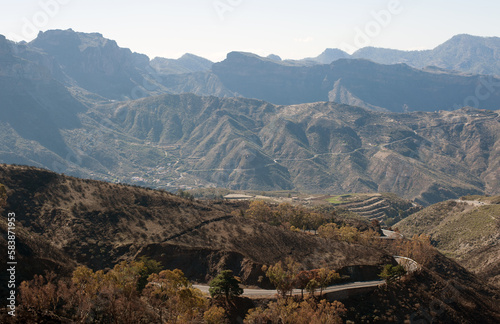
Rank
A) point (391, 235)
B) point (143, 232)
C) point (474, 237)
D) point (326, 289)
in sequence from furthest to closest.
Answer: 1. point (474, 237)
2. point (391, 235)
3. point (143, 232)
4. point (326, 289)

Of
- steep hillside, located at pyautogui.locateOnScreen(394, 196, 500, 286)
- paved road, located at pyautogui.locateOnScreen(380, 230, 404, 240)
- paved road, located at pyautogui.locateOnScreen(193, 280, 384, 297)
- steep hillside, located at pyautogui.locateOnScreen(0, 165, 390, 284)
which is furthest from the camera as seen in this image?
paved road, located at pyautogui.locateOnScreen(380, 230, 404, 240)

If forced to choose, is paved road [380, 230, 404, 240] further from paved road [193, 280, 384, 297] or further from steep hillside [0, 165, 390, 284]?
paved road [193, 280, 384, 297]

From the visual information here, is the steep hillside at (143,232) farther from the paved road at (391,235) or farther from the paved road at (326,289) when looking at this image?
the paved road at (391,235)

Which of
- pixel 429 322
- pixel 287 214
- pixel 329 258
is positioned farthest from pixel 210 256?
pixel 287 214

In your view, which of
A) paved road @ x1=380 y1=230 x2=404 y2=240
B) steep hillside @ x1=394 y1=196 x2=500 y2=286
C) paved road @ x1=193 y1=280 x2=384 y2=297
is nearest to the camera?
paved road @ x1=193 y1=280 x2=384 y2=297

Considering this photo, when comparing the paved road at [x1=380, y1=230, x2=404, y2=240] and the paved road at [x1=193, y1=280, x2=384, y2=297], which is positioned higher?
the paved road at [x1=193, y1=280, x2=384, y2=297]

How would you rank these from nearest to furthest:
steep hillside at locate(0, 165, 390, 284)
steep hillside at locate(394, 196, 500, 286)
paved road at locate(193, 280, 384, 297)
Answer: paved road at locate(193, 280, 384, 297), steep hillside at locate(0, 165, 390, 284), steep hillside at locate(394, 196, 500, 286)

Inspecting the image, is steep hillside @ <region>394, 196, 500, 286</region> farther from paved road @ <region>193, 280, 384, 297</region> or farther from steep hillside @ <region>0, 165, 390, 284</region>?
paved road @ <region>193, 280, 384, 297</region>

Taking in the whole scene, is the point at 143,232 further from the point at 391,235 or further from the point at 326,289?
the point at 391,235

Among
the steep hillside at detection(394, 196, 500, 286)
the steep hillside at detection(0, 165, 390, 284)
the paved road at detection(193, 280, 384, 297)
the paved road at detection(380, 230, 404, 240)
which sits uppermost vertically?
the steep hillside at detection(0, 165, 390, 284)

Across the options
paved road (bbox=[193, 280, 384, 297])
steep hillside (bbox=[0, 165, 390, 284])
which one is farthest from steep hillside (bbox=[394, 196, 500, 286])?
paved road (bbox=[193, 280, 384, 297])

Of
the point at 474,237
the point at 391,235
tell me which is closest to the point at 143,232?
the point at 391,235

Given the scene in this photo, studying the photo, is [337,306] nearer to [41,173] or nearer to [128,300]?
[128,300]

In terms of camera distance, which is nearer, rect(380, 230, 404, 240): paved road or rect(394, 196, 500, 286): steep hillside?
rect(394, 196, 500, 286): steep hillside
